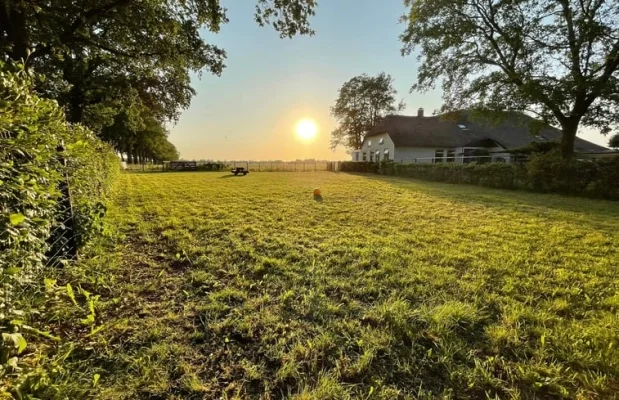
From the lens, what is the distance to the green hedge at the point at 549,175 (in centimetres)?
905

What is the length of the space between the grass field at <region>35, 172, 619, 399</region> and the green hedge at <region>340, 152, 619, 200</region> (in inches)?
255

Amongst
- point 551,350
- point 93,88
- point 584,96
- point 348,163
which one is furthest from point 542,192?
point 93,88

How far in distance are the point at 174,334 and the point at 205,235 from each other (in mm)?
2609

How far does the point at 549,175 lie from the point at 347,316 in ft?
39.5

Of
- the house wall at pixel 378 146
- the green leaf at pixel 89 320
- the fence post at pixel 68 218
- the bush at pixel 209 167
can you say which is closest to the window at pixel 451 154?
the house wall at pixel 378 146

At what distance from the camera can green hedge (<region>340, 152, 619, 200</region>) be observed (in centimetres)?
905

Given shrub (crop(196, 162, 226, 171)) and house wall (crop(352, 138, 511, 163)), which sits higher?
house wall (crop(352, 138, 511, 163))

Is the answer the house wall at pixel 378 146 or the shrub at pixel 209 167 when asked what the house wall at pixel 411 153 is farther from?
the shrub at pixel 209 167

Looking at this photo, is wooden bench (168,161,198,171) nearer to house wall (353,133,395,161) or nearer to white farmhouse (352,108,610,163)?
house wall (353,133,395,161)

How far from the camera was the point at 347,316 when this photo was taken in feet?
7.50

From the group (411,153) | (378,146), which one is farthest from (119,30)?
(378,146)

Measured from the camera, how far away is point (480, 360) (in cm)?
180

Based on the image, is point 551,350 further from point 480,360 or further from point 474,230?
point 474,230

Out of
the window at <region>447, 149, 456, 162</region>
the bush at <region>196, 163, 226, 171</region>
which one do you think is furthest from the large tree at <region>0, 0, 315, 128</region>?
the window at <region>447, 149, 456, 162</region>
